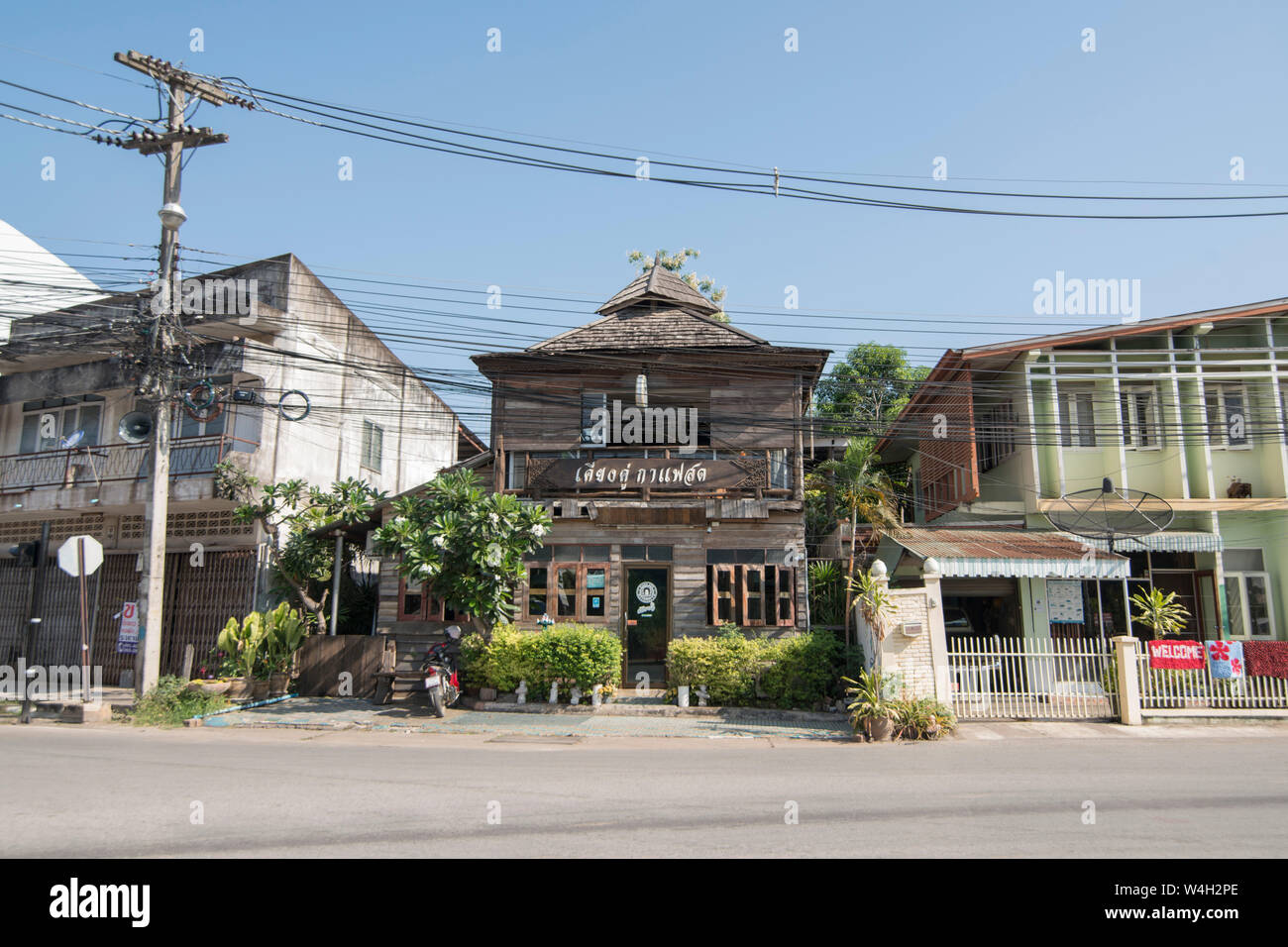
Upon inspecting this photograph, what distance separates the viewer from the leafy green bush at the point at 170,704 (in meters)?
14.3

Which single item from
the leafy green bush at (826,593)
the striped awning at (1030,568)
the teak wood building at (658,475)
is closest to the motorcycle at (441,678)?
the teak wood building at (658,475)

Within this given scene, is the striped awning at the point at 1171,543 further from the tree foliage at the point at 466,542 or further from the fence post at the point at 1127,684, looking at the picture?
the tree foliage at the point at 466,542

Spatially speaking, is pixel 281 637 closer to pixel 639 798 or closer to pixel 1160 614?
pixel 639 798

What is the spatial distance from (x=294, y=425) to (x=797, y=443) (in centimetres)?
1234

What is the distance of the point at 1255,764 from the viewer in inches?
392

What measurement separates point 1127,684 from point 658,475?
9.63 metres

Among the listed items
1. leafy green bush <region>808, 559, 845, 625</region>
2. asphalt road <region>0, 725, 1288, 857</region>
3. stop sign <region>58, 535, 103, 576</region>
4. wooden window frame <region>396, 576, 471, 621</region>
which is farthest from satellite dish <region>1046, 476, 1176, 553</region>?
stop sign <region>58, 535, 103, 576</region>

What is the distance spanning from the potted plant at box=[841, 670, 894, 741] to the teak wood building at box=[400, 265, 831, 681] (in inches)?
164

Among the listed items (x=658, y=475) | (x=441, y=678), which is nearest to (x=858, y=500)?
(x=658, y=475)

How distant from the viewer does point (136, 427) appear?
19.9 metres

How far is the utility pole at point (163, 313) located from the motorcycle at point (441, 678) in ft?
16.8
